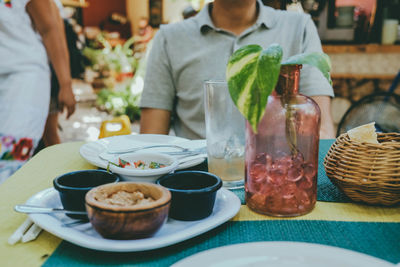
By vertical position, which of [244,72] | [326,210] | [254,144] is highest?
[244,72]

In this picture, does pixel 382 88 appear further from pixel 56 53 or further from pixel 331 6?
pixel 56 53

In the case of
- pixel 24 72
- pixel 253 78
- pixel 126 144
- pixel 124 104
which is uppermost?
pixel 253 78

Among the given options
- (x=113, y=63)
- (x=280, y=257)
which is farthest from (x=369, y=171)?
(x=113, y=63)

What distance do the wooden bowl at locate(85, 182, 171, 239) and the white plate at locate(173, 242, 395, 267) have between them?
0.07 m

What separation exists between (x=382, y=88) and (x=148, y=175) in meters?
3.67

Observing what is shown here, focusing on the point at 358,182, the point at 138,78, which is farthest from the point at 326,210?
the point at 138,78

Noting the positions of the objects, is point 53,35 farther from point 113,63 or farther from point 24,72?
point 113,63

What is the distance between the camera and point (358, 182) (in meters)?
0.62

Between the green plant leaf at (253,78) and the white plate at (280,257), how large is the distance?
5.9 inches

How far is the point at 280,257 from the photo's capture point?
0.46 metres

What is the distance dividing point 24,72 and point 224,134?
1.16 m

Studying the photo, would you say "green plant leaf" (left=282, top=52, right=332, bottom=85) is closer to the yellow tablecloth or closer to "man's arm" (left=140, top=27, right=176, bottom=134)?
the yellow tablecloth

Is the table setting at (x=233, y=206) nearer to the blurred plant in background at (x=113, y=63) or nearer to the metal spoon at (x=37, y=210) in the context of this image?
the metal spoon at (x=37, y=210)

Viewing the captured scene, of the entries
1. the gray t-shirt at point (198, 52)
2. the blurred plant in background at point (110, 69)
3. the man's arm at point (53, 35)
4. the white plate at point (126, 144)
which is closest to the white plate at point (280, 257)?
the white plate at point (126, 144)
